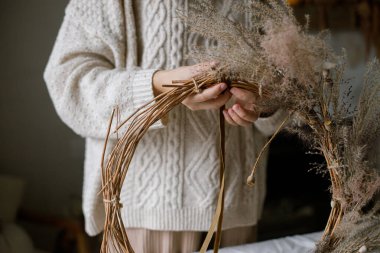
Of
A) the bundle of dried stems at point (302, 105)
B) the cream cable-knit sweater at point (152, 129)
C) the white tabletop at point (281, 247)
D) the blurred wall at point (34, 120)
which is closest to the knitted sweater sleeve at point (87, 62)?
the cream cable-knit sweater at point (152, 129)

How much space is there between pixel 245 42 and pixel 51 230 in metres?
1.69

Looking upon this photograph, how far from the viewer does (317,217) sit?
2.22m

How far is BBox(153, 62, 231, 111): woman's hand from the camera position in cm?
66

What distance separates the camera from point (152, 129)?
2.66 feet

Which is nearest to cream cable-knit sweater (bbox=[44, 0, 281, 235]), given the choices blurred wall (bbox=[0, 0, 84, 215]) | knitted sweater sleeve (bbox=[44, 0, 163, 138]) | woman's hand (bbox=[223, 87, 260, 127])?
knitted sweater sleeve (bbox=[44, 0, 163, 138])

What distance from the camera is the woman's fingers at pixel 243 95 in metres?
0.67

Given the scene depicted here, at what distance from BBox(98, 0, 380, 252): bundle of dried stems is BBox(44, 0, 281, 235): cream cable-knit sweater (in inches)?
7.6

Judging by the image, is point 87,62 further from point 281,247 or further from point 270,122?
point 281,247

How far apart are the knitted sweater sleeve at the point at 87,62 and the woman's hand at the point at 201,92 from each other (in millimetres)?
86

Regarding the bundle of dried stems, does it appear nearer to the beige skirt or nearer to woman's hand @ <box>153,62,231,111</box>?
woman's hand @ <box>153,62,231,111</box>

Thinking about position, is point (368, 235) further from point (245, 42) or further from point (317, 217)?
point (317, 217)

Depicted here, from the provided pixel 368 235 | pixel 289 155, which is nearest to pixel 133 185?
pixel 368 235

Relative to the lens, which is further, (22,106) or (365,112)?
(22,106)

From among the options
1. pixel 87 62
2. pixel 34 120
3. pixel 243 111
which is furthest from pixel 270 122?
pixel 34 120
